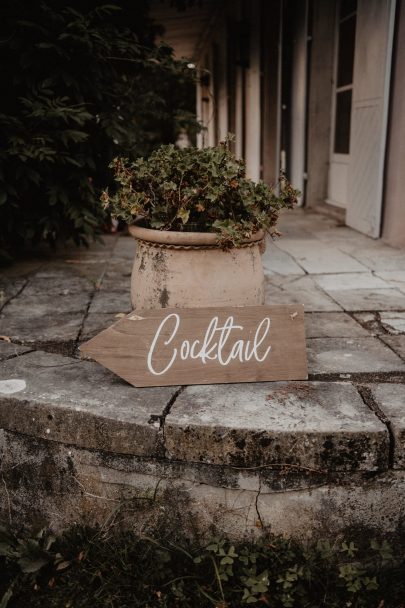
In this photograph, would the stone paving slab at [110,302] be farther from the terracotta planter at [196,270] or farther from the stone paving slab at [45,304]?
the terracotta planter at [196,270]

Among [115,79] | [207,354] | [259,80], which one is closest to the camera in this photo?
A: [207,354]

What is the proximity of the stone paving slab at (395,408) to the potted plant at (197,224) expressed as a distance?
1.96 feet

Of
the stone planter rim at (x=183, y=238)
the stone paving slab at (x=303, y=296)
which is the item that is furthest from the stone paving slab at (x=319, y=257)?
the stone planter rim at (x=183, y=238)

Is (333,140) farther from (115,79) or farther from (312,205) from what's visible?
(115,79)

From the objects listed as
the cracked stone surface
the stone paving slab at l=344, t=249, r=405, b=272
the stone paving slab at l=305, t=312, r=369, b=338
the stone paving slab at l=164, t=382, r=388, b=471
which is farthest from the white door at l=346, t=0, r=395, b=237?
the stone paving slab at l=164, t=382, r=388, b=471

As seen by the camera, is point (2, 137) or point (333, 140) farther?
point (333, 140)

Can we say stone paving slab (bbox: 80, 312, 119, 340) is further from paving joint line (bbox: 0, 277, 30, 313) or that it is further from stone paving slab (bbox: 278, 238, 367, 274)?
stone paving slab (bbox: 278, 238, 367, 274)

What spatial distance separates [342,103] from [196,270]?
4.63 metres

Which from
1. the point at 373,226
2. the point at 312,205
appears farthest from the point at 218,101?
the point at 373,226

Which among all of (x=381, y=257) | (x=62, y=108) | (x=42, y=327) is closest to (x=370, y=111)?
(x=381, y=257)

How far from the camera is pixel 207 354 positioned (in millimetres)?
1785

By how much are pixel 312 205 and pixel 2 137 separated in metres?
4.17

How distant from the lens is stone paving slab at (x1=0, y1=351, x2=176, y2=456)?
160 centimetres

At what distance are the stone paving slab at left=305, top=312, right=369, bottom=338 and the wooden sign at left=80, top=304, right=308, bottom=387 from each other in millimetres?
524
